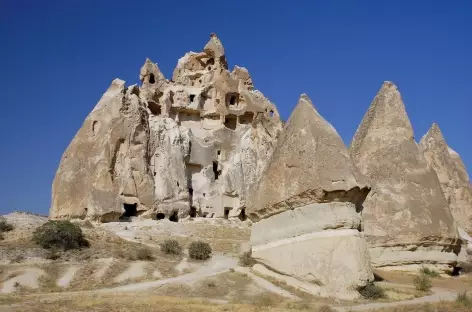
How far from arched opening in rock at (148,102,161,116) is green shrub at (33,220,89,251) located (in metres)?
18.2

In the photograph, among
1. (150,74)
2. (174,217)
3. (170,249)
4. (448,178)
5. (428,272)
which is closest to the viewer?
(428,272)

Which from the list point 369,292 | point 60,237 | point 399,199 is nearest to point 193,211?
point 60,237

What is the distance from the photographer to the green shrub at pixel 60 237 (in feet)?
58.9

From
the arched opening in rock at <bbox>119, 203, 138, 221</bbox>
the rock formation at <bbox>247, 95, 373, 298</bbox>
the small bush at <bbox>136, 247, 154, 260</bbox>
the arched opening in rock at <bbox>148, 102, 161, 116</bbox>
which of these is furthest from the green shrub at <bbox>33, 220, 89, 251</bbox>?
the arched opening in rock at <bbox>148, 102, 161, 116</bbox>

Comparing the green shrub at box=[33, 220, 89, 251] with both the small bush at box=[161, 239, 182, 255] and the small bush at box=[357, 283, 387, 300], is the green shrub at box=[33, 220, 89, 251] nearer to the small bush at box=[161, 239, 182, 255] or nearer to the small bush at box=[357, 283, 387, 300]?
the small bush at box=[161, 239, 182, 255]

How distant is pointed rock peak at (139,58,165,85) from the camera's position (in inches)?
1526

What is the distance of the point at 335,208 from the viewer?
1090 cm

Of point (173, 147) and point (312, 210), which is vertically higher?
point (173, 147)

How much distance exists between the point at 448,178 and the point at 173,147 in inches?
652

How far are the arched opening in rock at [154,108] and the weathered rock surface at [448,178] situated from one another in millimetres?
17830

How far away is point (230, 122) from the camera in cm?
3931

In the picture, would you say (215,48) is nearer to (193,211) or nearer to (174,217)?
(193,211)

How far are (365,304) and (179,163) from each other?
Result: 2502cm

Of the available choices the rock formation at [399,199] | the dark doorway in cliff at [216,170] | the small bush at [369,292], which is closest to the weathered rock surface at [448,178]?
the rock formation at [399,199]
